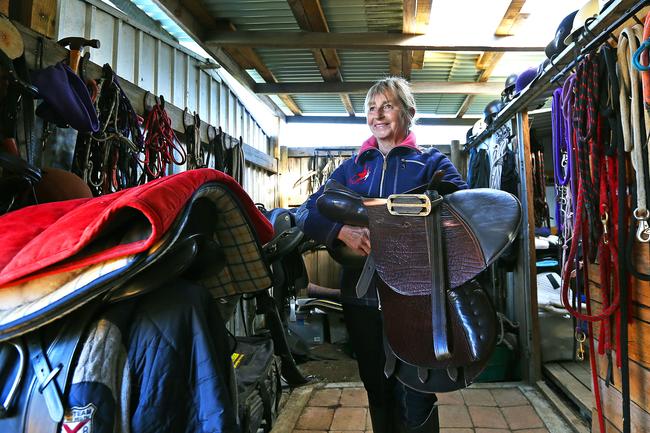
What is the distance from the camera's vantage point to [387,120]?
1476 mm

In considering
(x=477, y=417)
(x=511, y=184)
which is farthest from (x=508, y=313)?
(x=477, y=417)

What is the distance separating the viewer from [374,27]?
9.75ft

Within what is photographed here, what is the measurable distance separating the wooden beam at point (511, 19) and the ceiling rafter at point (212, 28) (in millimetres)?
1941

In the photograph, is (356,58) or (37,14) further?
(356,58)

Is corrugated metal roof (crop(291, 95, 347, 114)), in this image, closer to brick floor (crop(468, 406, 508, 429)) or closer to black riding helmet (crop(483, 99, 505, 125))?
black riding helmet (crop(483, 99, 505, 125))

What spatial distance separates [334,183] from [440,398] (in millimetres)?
1969

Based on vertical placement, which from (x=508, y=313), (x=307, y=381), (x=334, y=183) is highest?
(x=334, y=183)

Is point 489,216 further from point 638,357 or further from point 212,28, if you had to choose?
point 212,28

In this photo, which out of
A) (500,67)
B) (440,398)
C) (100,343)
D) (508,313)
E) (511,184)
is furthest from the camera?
(500,67)

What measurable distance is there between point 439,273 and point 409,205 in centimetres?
21

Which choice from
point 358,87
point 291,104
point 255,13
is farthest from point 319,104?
point 255,13

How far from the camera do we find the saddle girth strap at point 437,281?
104cm

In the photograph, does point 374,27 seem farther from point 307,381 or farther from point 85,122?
point 307,381

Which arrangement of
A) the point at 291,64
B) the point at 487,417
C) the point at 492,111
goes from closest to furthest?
the point at 487,417
the point at 492,111
the point at 291,64
